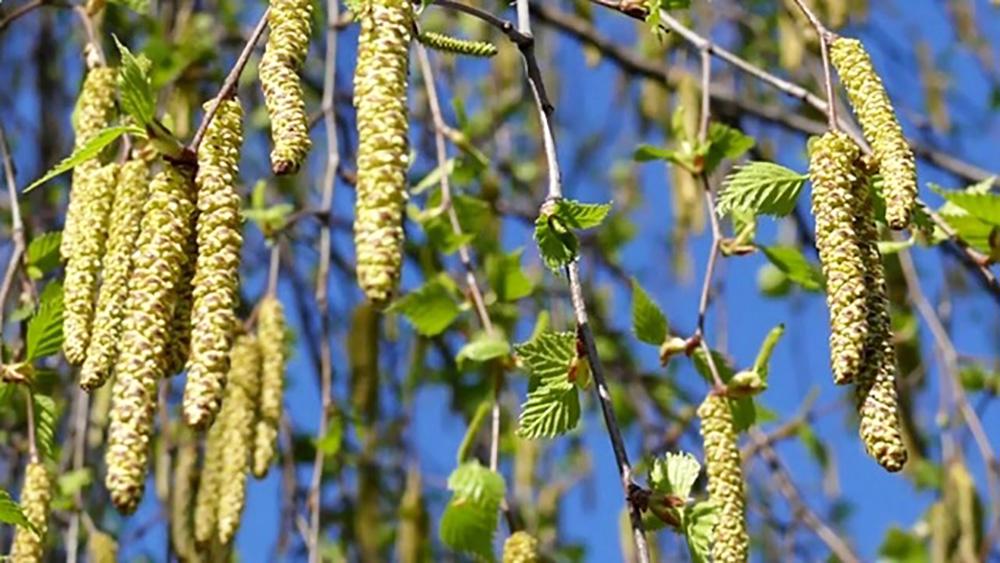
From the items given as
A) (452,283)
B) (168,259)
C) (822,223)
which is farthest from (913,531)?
(168,259)

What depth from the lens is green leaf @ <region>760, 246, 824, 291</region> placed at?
5.90 ft

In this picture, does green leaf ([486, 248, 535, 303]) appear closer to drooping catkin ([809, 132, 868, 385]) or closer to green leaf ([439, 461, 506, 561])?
green leaf ([439, 461, 506, 561])

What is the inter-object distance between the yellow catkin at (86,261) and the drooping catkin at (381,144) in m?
A: 0.33

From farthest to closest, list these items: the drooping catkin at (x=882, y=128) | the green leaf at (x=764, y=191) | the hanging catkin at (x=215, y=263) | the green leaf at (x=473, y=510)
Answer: the green leaf at (x=473, y=510) < the green leaf at (x=764, y=191) < the drooping catkin at (x=882, y=128) < the hanging catkin at (x=215, y=263)

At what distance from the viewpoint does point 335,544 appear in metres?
2.95

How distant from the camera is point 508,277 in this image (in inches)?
83.4

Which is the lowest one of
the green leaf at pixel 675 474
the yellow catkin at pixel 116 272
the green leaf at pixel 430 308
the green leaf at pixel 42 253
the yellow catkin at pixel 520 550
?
the green leaf at pixel 675 474

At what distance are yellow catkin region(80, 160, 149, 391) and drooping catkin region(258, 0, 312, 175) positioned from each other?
0.65ft

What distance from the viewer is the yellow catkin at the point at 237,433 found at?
5.04ft

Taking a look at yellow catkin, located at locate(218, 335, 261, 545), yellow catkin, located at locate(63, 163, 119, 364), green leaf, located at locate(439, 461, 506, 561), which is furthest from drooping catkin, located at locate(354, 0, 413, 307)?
green leaf, located at locate(439, 461, 506, 561)

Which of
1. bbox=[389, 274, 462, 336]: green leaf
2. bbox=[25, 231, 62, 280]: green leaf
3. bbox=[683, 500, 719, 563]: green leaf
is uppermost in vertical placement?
bbox=[389, 274, 462, 336]: green leaf

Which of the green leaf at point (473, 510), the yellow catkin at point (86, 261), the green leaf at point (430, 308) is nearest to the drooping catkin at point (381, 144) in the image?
the yellow catkin at point (86, 261)

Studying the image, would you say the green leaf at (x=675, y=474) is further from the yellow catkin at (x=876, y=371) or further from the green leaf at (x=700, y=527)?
the yellow catkin at (x=876, y=371)

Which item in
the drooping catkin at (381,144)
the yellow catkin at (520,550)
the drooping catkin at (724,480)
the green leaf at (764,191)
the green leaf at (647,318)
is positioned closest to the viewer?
the drooping catkin at (381,144)
